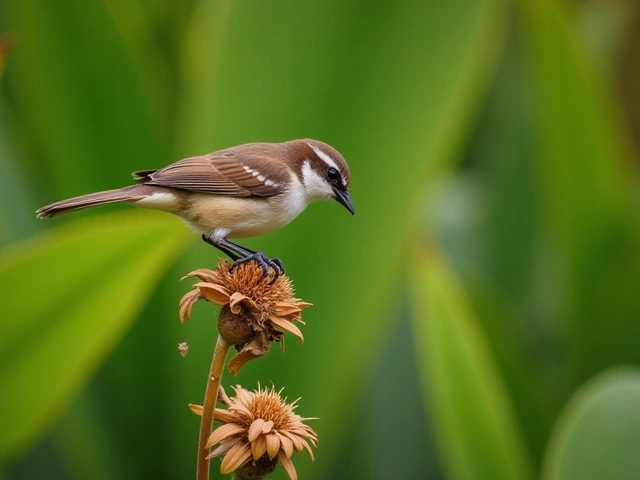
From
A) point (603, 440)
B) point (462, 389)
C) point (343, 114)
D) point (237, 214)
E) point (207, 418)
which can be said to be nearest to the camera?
point (207, 418)

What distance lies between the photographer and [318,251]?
122 inches

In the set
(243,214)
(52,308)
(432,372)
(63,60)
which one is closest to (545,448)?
(432,372)

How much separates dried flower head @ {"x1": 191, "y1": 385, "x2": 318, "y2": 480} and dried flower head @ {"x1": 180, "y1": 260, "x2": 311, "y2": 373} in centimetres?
8

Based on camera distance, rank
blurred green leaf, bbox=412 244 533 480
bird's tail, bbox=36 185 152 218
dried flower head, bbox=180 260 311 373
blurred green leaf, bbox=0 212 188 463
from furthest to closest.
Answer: blurred green leaf, bbox=412 244 533 480, blurred green leaf, bbox=0 212 188 463, bird's tail, bbox=36 185 152 218, dried flower head, bbox=180 260 311 373

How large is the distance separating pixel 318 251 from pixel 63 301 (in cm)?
95

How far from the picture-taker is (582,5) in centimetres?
614

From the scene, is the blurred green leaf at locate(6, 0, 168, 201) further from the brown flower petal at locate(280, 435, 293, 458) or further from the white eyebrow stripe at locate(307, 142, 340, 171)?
the brown flower petal at locate(280, 435, 293, 458)

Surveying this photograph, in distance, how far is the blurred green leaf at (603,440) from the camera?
204cm

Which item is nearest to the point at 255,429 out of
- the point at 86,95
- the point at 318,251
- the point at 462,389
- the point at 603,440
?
the point at 603,440

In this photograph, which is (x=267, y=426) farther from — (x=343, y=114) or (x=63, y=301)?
A: (x=343, y=114)

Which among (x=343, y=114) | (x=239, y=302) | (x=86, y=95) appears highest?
(x=86, y=95)

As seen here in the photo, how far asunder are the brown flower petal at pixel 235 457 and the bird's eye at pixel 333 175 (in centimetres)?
118

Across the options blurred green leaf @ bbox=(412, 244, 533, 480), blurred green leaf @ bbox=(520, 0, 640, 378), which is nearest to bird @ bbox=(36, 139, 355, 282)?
blurred green leaf @ bbox=(412, 244, 533, 480)

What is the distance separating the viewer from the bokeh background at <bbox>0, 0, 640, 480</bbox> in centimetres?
249
